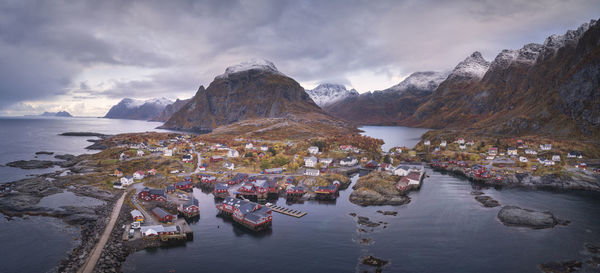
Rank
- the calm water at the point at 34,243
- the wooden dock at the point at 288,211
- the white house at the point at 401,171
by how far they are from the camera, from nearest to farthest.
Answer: the calm water at the point at 34,243 < the wooden dock at the point at 288,211 < the white house at the point at 401,171

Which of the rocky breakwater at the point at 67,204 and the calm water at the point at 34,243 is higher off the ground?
the rocky breakwater at the point at 67,204

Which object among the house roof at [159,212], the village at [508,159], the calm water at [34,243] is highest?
the village at [508,159]

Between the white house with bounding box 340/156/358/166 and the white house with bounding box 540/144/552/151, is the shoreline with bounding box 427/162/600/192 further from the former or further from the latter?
the white house with bounding box 340/156/358/166

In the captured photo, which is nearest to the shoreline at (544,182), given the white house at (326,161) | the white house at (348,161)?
the white house at (348,161)

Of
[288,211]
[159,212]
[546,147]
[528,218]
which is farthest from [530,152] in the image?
[159,212]

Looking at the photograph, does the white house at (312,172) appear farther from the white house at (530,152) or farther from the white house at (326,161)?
the white house at (530,152)

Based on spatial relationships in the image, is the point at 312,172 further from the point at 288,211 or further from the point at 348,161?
the point at 288,211

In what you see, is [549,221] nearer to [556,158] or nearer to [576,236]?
[576,236]
